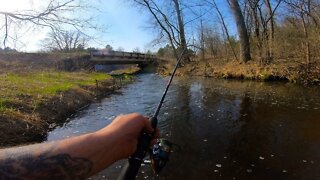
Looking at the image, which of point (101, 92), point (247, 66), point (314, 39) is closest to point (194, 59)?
point (247, 66)

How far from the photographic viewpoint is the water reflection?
257 inches

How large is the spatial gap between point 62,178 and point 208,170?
17.1 feet

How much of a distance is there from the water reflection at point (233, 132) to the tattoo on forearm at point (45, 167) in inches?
186

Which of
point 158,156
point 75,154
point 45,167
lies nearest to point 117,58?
point 158,156

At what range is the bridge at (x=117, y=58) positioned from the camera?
1521 inches

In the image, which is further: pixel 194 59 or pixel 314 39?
pixel 194 59

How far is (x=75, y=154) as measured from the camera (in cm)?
167

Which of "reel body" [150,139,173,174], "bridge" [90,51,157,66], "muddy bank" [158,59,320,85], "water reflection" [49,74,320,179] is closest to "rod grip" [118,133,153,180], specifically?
"reel body" [150,139,173,174]

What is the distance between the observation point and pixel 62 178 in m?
1.62

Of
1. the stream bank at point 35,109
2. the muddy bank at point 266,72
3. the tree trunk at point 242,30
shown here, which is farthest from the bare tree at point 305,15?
the stream bank at point 35,109

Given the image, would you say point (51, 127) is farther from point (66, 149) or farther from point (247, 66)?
point (247, 66)

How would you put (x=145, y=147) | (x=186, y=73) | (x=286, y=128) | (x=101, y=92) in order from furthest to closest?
(x=186, y=73) → (x=101, y=92) → (x=286, y=128) → (x=145, y=147)

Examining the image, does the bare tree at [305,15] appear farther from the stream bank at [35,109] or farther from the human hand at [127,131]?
the human hand at [127,131]

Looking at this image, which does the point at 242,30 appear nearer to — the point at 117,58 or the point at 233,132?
the point at 117,58
